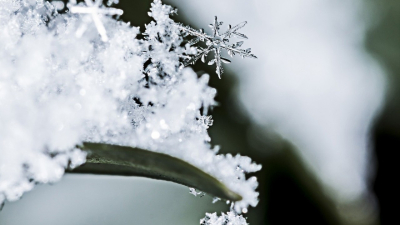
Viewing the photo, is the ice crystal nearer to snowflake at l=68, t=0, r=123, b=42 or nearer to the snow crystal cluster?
the snow crystal cluster

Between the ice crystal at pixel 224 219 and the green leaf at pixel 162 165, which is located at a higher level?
the ice crystal at pixel 224 219

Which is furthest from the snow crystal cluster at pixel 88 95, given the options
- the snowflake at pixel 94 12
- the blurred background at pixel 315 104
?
the blurred background at pixel 315 104

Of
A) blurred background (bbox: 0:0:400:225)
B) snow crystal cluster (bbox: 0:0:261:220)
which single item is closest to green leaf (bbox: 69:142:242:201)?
snow crystal cluster (bbox: 0:0:261:220)

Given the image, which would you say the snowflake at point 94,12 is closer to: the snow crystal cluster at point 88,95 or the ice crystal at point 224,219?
the snow crystal cluster at point 88,95

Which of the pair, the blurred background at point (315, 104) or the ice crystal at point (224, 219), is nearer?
the ice crystal at point (224, 219)

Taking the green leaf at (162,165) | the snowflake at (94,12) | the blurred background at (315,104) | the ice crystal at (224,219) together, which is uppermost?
the blurred background at (315,104)

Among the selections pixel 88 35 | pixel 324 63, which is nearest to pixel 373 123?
pixel 324 63

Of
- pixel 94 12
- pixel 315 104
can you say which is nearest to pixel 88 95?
pixel 94 12

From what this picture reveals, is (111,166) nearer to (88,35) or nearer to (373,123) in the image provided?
(88,35)
